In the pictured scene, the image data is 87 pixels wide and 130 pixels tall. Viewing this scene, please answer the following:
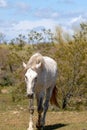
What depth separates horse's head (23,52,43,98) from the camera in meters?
9.52

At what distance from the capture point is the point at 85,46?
20.1 metres

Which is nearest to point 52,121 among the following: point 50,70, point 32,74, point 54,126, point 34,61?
point 54,126

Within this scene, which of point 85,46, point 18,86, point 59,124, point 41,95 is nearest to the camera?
point 41,95

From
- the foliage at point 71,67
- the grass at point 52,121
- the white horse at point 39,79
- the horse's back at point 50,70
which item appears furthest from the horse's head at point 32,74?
the foliage at point 71,67

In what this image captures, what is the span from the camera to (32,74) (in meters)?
9.77

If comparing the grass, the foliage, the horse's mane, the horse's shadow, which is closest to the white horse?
the horse's mane

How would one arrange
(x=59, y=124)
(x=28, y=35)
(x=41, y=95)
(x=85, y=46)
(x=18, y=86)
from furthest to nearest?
1. (x=28, y=35)
2. (x=18, y=86)
3. (x=85, y=46)
4. (x=59, y=124)
5. (x=41, y=95)

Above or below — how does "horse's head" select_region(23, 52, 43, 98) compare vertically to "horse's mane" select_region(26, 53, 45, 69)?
below

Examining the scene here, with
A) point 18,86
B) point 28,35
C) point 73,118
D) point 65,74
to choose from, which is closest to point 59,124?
point 73,118

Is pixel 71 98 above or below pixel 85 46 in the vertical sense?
below

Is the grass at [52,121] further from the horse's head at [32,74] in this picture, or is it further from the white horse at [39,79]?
the horse's head at [32,74]

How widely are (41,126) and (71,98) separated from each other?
10122 mm

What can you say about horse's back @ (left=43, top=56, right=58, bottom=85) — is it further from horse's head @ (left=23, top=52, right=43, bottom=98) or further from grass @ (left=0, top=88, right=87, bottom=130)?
grass @ (left=0, top=88, right=87, bottom=130)

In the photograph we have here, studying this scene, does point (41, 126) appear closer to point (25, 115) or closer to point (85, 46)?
point (25, 115)
